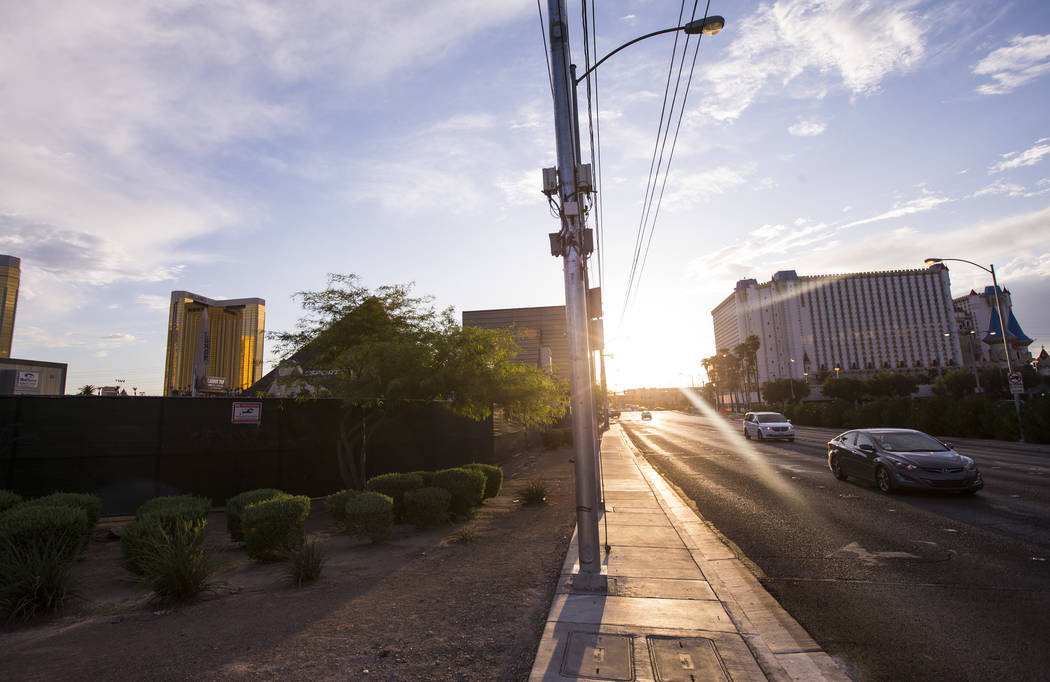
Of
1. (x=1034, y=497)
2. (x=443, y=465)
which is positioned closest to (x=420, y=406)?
(x=443, y=465)

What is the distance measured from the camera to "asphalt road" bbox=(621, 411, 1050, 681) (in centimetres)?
436

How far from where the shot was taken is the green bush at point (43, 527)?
18.7ft

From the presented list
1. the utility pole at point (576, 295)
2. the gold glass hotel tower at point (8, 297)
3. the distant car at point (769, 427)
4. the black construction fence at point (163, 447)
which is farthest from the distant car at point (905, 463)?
the gold glass hotel tower at point (8, 297)

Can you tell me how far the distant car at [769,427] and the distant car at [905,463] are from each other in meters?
17.3

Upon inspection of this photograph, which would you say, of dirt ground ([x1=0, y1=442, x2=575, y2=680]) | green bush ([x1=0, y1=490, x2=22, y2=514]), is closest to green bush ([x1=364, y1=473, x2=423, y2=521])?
dirt ground ([x1=0, y1=442, x2=575, y2=680])

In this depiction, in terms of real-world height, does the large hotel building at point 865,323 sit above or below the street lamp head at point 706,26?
above

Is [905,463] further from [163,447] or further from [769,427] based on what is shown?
[769,427]

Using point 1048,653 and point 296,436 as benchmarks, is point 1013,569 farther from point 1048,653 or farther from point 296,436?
point 296,436

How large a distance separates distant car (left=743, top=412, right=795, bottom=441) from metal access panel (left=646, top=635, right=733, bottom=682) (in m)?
28.8

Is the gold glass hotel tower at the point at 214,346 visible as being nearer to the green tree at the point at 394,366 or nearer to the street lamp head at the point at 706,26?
the green tree at the point at 394,366

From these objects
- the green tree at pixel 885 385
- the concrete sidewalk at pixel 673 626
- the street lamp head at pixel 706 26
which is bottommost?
the concrete sidewalk at pixel 673 626

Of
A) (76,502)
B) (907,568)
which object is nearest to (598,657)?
(907,568)

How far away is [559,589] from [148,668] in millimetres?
3567

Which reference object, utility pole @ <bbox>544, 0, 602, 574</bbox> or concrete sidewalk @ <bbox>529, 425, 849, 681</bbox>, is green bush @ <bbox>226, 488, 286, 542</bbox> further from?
utility pole @ <bbox>544, 0, 602, 574</bbox>
